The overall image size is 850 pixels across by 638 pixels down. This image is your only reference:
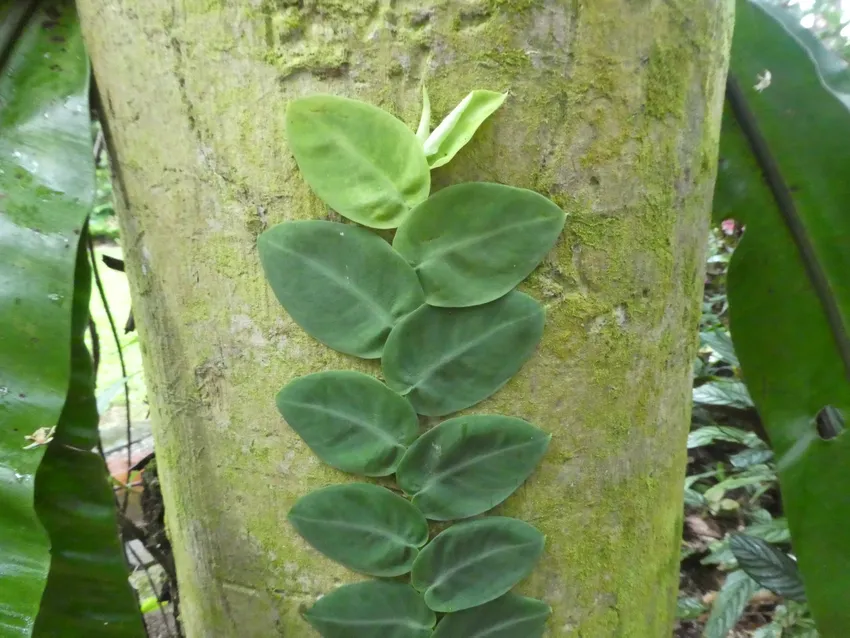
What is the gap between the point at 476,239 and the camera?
37 centimetres

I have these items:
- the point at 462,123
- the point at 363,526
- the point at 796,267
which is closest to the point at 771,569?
the point at 796,267

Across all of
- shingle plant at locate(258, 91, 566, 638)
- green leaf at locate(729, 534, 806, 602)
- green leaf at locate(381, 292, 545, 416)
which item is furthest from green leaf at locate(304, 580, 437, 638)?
green leaf at locate(729, 534, 806, 602)

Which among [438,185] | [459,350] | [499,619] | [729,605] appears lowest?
[729,605]

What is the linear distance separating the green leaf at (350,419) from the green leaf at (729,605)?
761 millimetres

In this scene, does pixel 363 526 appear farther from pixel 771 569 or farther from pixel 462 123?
pixel 771 569

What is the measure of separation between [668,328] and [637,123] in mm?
156

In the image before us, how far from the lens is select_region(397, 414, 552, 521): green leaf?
401 millimetres

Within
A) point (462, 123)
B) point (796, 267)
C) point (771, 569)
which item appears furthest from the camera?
point (771, 569)

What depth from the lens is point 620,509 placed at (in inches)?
17.9

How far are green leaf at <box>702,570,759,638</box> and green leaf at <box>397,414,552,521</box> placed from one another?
695mm

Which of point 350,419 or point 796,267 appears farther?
point 796,267

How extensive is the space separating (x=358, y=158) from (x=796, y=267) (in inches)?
19.5

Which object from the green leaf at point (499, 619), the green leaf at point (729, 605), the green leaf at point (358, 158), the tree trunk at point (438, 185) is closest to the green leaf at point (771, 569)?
the green leaf at point (729, 605)

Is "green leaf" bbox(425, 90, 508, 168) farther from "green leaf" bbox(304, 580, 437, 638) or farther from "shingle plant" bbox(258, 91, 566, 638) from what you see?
"green leaf" bbox(304, 580, 437, 638)
